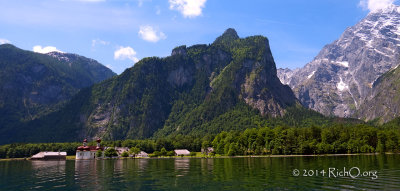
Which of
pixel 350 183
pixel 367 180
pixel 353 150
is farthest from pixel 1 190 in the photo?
pixel 353 150

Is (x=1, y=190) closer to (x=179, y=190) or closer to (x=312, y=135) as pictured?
(x=179, y=190)

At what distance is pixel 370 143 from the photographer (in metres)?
180

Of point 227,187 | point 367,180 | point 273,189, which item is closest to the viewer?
point 273,189

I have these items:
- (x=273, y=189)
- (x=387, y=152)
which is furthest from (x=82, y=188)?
(x=387, y=152)

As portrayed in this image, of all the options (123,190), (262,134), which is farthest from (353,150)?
(123,190)

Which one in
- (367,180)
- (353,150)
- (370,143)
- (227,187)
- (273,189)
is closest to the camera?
(273,189)

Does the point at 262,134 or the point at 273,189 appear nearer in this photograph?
the point at 273,189

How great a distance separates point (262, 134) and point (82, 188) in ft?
466

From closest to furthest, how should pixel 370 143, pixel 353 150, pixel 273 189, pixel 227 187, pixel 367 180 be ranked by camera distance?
pixel 273 189, pixel 227 187, pixel 367 180, pixel 353 150, pixel 370 143

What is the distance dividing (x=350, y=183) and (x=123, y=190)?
129 feet

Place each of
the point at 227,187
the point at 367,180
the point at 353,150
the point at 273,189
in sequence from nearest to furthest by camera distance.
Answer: the point at 273,189 < the point at 227,187 < the point at 367,180 < the point at 353,150

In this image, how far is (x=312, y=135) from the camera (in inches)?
7067

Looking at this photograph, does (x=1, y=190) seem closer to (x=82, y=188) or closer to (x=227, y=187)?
(x=82, y=188)

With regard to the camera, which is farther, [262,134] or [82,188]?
[262,134]
